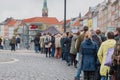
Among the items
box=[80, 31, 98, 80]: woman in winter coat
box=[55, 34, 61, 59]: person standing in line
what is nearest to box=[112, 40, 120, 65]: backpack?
box=[80, 31, 98, 80]: woman in winter coat

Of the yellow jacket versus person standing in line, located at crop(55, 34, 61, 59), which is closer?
the yellow jacket

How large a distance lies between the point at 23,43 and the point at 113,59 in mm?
48060

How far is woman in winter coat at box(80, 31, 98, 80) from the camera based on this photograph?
1477 centimetres

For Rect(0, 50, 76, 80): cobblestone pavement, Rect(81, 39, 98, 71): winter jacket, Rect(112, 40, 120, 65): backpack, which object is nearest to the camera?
Rect(112, 40, 120, 65): backpack

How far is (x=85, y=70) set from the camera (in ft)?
48.4

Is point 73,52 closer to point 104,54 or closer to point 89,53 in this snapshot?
point 89,53

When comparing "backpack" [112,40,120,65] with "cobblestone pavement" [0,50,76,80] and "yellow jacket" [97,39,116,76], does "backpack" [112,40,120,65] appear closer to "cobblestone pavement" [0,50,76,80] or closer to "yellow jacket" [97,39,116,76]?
"yellow jacket" [97,39,116,76]

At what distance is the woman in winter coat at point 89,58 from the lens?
1477cm

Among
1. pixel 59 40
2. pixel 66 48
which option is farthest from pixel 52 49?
pixel 66 48

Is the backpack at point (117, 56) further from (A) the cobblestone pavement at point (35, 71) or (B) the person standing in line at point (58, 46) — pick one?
(B) the person standing in line at point (58, 46)

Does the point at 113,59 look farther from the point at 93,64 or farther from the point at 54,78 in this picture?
the point at 54,78

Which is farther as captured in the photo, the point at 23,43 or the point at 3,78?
the point at 23,43

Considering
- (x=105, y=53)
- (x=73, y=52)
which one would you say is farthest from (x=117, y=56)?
(x=73, y=52)

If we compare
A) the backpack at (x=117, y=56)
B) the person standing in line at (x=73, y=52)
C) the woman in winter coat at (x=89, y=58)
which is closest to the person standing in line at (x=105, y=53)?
the woman in winter coat at (x=89, y=58)
